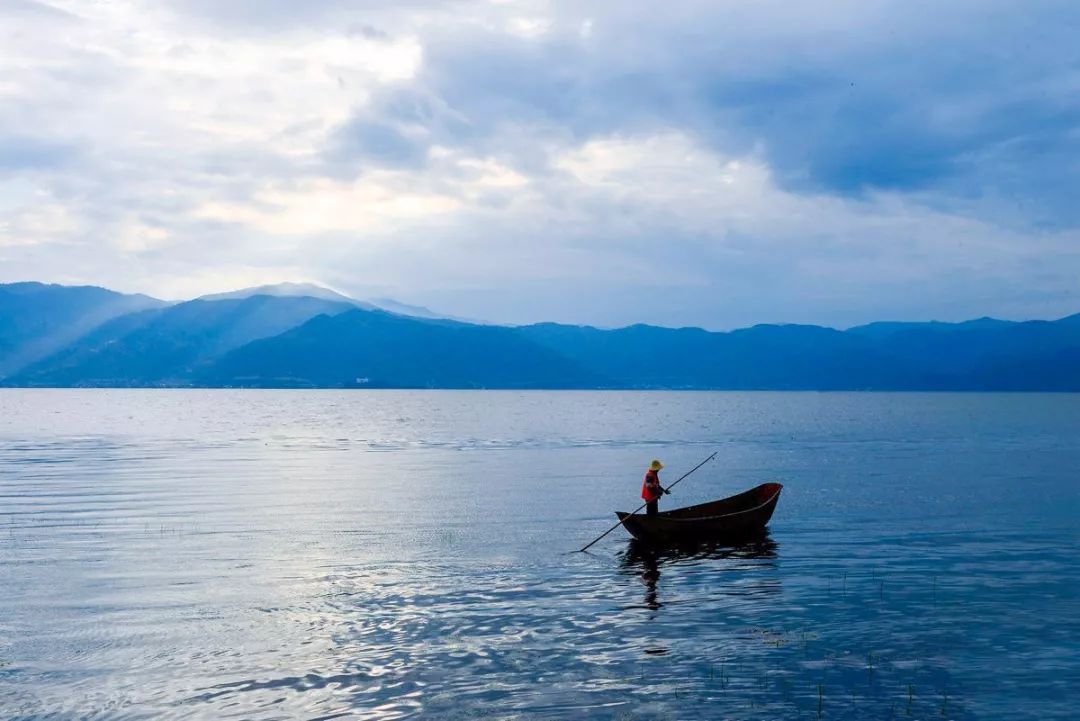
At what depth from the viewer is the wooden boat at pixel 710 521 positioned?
35375 millimetres

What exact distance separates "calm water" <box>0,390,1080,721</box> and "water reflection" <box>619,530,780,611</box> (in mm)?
191

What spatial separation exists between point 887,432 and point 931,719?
119 m

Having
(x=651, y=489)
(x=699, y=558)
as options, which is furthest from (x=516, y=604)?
(x=651, y=489)

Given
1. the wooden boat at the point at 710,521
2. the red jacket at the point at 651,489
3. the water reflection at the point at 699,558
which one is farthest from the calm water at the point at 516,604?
the red jacket at the point at 651,489

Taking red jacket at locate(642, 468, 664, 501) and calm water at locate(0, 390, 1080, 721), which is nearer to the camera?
calm water at locate(0, 390, 1080, 721)

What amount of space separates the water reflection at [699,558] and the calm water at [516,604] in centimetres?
19

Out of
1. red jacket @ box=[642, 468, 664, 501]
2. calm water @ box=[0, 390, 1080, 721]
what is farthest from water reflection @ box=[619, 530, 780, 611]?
red jacket @ box=[642, 468, 664, 501]

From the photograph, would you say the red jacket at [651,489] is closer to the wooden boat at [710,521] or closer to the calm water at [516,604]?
the wooden boat at [710,521]

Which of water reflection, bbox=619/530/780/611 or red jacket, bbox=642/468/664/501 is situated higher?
red jacket, bbox=642/468/664/501

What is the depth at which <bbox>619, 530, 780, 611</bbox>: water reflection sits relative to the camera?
29.5 meters

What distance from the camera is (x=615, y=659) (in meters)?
20.9

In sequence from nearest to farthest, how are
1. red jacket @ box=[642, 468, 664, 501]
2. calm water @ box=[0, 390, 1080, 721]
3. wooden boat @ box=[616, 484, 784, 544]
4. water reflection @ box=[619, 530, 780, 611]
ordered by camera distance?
calm water @ box=[0, 390, 1080, 721] → water reflection @ box=[619, 530, 780, 611] → wooden boat @ box=[616, 484, 784, 544] → red jacket @ box=[642, 468, 664, 501]

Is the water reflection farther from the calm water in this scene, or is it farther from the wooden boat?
the wooden boat

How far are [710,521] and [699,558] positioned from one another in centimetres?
340
